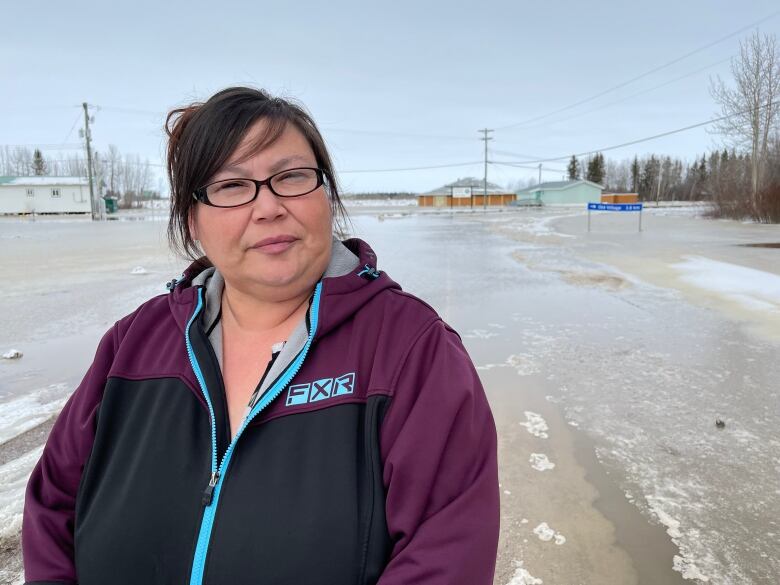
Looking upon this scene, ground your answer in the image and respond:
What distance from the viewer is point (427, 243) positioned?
765 inches

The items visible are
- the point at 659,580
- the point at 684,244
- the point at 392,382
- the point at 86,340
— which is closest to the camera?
the point at 392,382

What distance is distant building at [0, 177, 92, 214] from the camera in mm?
57344

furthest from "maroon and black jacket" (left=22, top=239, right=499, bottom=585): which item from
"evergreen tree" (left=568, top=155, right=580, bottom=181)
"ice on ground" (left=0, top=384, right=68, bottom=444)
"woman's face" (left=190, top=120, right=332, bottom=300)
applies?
"evergreen tree" (left=568, top=155, right=580, bottom=181)

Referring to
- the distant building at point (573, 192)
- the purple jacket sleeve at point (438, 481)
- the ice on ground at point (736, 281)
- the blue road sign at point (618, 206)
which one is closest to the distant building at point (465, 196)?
the distant building at point (573, 192)

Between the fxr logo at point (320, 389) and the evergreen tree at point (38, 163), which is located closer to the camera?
the fxr logo at point (320, 389)

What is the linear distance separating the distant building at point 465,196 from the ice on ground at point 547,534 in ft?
258

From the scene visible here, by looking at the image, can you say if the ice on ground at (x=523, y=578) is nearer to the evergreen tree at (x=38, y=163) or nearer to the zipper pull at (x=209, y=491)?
the zipper pull at (x=209, y=491)

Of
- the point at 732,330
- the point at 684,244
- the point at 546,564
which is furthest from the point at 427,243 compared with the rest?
the point at 546,564

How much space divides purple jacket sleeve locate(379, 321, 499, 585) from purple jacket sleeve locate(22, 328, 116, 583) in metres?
0.97

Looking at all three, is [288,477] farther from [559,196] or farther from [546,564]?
[559,196]

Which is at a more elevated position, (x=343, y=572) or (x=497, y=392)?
(x=343, y=572)

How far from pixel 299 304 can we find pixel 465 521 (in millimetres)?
844

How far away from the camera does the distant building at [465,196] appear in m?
81.1

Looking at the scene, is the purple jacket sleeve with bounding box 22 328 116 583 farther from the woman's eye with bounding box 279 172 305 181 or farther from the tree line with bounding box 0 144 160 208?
the tree line with bounding box 0 144 160 208
